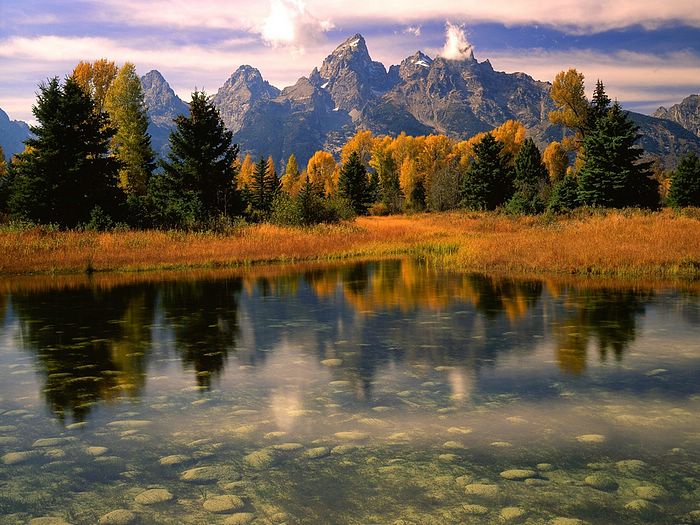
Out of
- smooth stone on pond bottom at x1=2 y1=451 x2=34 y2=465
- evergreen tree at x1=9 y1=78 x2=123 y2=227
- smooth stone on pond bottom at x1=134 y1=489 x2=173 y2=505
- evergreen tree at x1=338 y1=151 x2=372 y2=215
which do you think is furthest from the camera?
evergreen tree at x1=338 y1=151 x2=372 y2=215

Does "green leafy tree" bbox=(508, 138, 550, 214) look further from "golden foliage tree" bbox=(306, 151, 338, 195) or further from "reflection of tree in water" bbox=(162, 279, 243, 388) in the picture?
"golden foliage tree" bbox=(306, 151, 338, 195)

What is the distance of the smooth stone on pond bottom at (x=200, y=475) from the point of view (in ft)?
15.2

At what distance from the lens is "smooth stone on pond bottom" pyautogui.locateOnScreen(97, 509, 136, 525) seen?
4.01m

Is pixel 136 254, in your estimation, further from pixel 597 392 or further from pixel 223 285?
pixel 597 392

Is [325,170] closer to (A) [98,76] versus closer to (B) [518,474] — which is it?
(A) [98,76]

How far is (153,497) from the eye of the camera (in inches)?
172

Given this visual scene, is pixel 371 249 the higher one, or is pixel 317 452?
pixel 371 249

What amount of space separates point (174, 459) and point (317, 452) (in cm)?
124

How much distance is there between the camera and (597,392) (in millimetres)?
6816

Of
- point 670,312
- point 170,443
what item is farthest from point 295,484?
point 670,312

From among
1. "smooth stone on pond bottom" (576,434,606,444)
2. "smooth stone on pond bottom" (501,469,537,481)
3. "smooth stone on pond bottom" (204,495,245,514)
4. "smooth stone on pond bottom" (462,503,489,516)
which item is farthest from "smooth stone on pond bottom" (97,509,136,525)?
"smooth stone on pond bottom" (576,434,606,444)

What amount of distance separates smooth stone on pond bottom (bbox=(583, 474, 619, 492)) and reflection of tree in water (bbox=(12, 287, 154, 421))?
4987 millimetres

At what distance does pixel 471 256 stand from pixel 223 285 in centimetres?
956

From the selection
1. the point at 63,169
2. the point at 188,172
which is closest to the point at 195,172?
the point at 188,172
